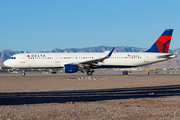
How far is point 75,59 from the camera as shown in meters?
45.1

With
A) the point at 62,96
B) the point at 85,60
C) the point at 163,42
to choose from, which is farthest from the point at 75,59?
the point at 62,96

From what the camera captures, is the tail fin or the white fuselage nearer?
the white fuselage

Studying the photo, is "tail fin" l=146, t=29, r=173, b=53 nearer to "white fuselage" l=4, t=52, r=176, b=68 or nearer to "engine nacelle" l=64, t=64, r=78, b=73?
"white fuselage" l=4, t=52, r=176, b=68

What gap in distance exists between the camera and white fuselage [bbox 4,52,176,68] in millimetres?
44812

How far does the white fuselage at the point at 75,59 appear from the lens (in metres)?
44.8

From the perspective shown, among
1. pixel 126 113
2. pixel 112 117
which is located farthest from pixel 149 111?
pixel 112 117

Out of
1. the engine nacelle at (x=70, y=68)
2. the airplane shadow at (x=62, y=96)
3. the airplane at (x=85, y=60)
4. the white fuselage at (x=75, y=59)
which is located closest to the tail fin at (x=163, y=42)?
the airplane at (x=85, y=60)

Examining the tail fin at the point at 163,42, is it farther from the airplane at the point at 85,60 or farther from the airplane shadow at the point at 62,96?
the airplane shadow at the point at 62,96

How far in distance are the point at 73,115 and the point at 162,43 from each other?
137 feet

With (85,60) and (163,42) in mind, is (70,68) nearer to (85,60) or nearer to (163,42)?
(85,60)

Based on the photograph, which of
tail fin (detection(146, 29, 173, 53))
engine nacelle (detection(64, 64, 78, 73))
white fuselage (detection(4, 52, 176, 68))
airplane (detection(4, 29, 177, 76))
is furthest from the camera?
tail fin (detection(146, 29, 173, 53))

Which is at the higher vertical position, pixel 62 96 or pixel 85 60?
pixel 85 60

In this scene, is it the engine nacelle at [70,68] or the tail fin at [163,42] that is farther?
the tail fin at [163,42]

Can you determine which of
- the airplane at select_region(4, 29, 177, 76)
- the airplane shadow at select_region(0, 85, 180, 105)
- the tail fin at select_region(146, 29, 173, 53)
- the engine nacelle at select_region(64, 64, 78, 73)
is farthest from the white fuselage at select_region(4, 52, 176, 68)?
the airplane shadow at select_region(0, 85, 180, 105)
